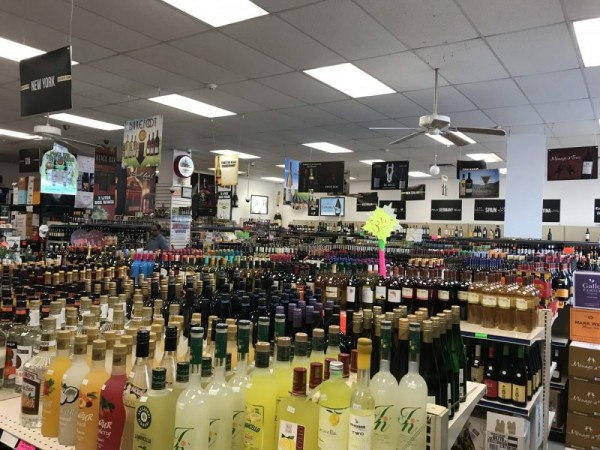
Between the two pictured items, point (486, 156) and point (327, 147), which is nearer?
point (327, 147)

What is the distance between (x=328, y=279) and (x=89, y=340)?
2415 mm

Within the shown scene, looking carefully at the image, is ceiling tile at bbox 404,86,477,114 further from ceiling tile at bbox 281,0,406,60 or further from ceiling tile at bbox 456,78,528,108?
ceiling tile at bbox 281,0,406,60

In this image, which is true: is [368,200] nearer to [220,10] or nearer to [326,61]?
[326,61]

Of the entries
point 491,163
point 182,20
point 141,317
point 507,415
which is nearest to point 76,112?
point 182,20

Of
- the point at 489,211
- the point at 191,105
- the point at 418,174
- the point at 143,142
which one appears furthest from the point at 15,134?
the point at 489,211

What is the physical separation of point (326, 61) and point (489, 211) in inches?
364

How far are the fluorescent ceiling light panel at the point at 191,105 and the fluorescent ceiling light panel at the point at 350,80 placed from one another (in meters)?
2.50

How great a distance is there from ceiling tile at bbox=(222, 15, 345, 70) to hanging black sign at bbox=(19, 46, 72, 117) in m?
1.78

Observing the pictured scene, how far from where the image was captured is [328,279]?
3.89 metres

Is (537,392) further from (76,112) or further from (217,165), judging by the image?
(76,112)

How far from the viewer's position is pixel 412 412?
146 centimetres

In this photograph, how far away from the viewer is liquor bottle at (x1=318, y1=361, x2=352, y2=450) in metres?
1.29

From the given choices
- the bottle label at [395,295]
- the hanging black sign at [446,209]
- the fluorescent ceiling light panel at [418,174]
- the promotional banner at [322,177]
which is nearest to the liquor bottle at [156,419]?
the bottle label at [395,295]

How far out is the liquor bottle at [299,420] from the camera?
1337 mm
